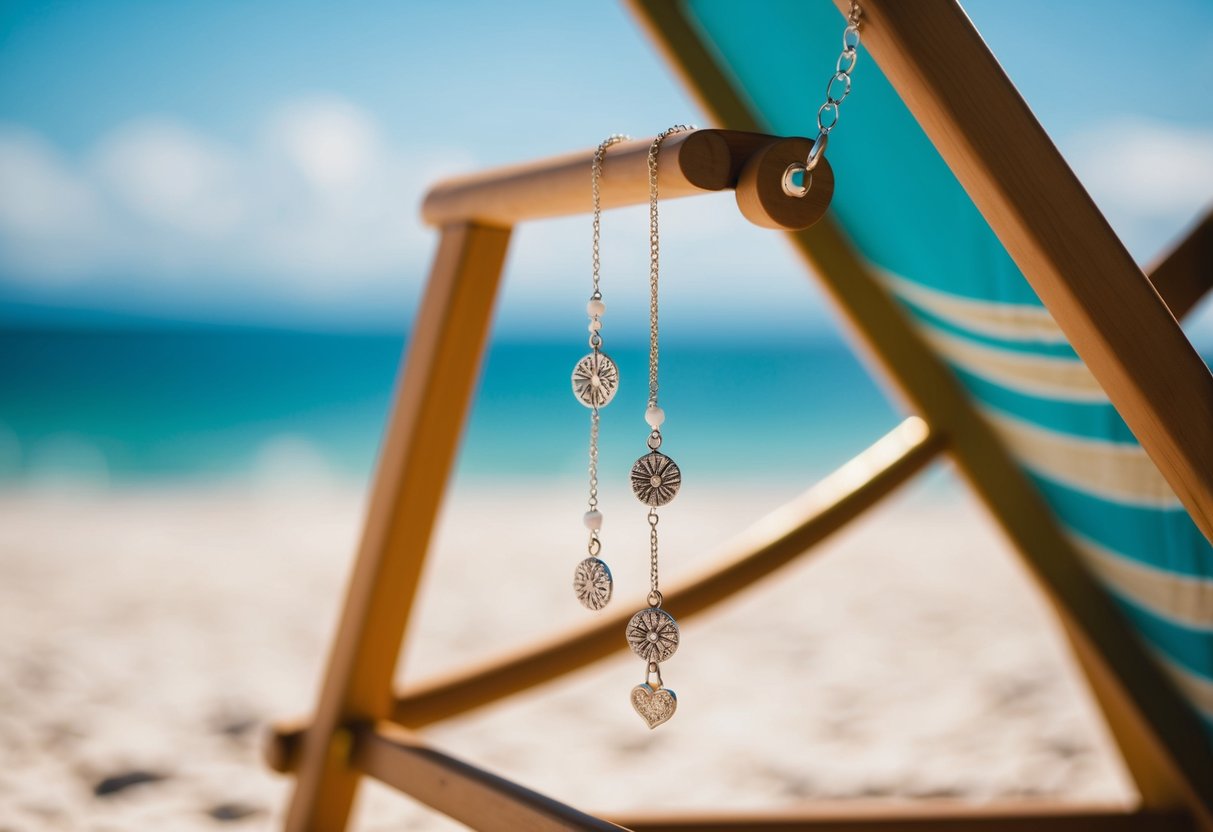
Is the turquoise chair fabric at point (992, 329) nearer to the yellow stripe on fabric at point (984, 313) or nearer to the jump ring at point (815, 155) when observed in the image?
the yellow stripe on fabric at point (984, 313)

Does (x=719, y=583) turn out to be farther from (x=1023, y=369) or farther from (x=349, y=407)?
(x=349, y=407)

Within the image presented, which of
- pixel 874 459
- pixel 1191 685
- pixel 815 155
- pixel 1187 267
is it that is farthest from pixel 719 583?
pixel 815 155

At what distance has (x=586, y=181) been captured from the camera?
2.91 ft

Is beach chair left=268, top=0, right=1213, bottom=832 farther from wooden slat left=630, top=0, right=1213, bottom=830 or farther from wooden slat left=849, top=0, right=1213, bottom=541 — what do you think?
wooden slat left=849, top=0, right=1213, bottom=541

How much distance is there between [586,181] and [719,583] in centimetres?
63

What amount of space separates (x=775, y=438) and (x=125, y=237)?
12167 mm

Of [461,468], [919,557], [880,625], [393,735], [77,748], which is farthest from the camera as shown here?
[461,468]

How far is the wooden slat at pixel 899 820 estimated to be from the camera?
1103 mm

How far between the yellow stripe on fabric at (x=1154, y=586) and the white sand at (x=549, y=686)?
25.6 inches

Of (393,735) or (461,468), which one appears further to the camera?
(461,468)

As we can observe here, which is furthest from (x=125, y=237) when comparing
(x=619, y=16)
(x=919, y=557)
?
(x=919, y=557)

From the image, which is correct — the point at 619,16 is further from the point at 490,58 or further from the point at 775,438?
the point at 775,438

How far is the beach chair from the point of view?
3.20ft

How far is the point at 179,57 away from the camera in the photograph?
14.9m
